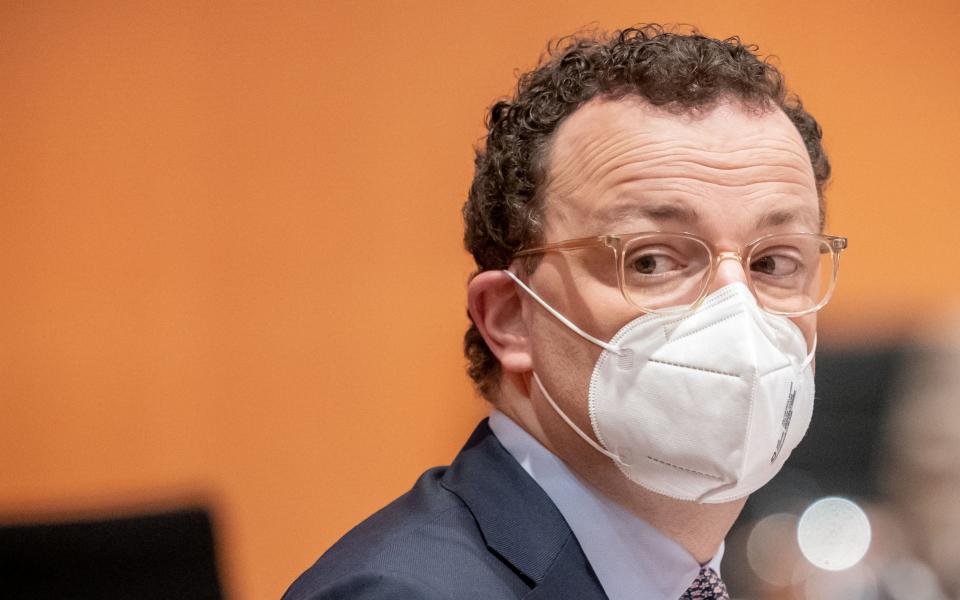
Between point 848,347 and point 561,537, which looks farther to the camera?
point 848,347

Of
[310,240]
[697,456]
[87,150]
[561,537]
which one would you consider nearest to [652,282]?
[697,456]

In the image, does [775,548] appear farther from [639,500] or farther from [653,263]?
[653,263]

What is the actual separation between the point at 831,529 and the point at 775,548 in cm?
16

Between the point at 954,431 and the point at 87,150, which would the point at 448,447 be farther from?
the point at 954,431

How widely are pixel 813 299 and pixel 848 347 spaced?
1223mm

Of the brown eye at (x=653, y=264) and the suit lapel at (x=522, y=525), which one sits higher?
the brown eye at (x=653, y=264)

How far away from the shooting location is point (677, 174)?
157 centimetres

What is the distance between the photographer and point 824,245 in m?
1.72

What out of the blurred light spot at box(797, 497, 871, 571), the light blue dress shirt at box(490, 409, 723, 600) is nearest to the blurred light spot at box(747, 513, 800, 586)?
the blurred light spot at box(797, 497, 871, 571)

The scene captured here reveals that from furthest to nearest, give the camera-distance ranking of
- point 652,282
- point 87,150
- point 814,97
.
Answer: point 814,97
point 87,150
point 652,282

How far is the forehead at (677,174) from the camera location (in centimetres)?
157

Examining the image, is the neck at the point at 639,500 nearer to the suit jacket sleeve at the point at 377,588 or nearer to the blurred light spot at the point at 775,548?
the suit jacket sleeve at the point at 377,588

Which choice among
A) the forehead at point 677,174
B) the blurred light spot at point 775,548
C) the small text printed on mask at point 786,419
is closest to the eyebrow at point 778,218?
the forehead at point 677,174

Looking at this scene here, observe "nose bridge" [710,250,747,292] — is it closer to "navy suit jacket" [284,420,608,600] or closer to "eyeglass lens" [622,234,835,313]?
"eyeglass lens" [622,234,835,313]
